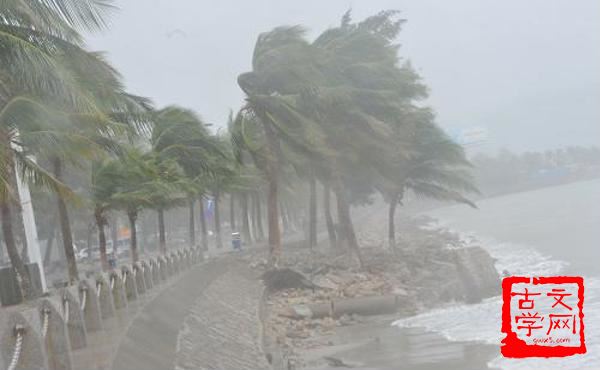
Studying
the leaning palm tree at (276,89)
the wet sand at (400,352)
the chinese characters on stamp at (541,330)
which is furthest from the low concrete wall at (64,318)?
the leaning palm tree at (276,89)

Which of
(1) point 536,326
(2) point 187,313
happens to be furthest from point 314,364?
(1) point 536,326

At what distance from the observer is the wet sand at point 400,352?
13305 millimetres

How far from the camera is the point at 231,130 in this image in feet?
91.8

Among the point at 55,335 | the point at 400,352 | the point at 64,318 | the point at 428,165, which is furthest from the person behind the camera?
the point at 428,165

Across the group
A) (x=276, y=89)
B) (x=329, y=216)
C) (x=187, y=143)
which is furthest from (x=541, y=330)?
(x=329, y=216)

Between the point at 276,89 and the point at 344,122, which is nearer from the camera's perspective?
the point at 276,89

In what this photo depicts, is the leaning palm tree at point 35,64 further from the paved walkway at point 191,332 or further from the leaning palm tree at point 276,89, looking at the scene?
the leaning palm tree at point 276,89

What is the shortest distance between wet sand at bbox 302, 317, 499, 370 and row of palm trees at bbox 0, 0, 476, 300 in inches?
220

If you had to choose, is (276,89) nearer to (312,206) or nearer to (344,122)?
(344,122)

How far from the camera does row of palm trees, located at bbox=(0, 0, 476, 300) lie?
11203mm

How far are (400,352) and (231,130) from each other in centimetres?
1482

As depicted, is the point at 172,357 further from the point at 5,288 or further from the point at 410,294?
the point at 410,294

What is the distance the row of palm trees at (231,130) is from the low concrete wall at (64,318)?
5.06 feet

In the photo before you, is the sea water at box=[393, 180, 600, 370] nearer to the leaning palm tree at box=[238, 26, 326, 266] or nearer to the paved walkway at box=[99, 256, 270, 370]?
the paved walkway at box=[99, 256, 270, 370]
